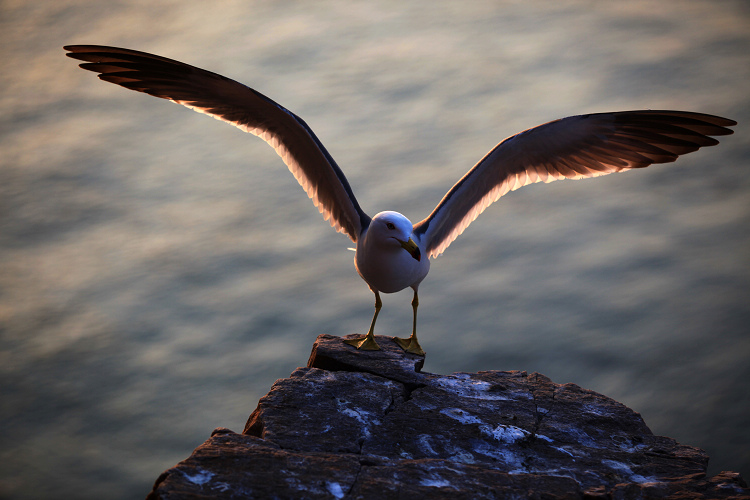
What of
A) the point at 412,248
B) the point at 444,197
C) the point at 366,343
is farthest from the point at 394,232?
the point at 366,343

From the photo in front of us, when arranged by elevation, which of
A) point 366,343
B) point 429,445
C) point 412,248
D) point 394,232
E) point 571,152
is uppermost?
point 571,152

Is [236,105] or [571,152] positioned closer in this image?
[236,105]

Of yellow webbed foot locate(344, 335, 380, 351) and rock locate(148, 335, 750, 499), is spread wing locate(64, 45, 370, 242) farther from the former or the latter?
rock locate(148, 335, 750, 499)

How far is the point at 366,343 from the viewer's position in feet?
18.1

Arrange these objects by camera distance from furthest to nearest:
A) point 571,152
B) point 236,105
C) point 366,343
→ point 571,152 → point 236,105 → point 366,343

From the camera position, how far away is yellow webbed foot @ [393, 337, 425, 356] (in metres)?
5.56

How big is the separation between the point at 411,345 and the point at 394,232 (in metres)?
1.04

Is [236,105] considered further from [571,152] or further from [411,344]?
[571,152]

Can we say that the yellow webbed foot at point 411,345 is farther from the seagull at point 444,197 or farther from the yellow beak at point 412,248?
the yellow beak at point 412,248

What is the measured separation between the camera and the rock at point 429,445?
133 inches

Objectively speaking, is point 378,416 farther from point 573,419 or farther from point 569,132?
point 569,132

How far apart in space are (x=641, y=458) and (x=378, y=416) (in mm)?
1633

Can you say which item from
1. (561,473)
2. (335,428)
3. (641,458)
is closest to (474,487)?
(561,473)

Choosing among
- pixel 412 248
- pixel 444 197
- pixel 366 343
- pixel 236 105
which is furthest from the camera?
pixel 444 197
